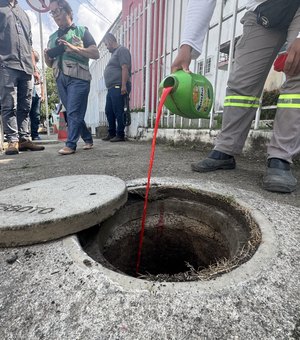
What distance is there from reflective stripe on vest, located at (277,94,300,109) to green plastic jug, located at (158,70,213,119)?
1.90 feet

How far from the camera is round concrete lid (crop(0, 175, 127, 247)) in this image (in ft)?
3.32

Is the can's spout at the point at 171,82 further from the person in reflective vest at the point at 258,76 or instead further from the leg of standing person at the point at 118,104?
the leg of standing person at the point at 118,104

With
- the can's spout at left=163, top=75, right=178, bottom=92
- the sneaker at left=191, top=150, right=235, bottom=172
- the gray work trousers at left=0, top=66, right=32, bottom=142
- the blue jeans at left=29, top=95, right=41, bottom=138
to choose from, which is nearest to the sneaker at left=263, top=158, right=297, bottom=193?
the sneaker at left=191, top=150, right=235, bottom=172

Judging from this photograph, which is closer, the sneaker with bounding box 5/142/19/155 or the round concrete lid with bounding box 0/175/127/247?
the round concrete lid with bounding box 0/175/127/247

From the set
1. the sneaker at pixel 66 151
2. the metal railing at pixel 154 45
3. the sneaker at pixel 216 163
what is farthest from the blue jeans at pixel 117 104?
the sneaker at pixel 216 163

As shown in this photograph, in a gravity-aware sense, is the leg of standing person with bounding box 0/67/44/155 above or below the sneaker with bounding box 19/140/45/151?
above

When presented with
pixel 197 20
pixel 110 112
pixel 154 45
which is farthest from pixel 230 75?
pixel 110 112

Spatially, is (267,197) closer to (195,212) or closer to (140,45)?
(195,212)

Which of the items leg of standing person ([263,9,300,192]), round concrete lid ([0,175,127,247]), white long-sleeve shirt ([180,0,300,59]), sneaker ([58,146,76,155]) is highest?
white long-sleeve shirt ([180,0,300,59])

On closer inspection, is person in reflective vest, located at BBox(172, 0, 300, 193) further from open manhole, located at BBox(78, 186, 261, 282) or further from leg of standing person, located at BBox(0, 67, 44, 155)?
leg of standing person, located at BBox(0, 67, 44, 155)

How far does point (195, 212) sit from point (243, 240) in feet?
1.47

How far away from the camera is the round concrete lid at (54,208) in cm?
101

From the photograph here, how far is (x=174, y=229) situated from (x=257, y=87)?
1.33 meters

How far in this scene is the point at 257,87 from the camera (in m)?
1.99
